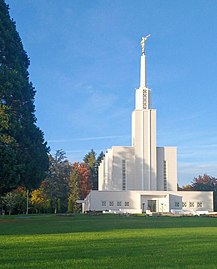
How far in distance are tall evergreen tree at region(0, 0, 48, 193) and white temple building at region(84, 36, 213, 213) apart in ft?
125

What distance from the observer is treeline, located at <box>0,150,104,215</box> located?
218 ft

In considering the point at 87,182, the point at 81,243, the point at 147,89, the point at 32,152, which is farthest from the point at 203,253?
the point at 87,182

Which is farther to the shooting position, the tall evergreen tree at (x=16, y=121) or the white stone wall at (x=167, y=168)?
the white stone wall at (x=167, y=168)

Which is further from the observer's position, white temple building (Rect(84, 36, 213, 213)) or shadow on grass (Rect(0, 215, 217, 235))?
white temple building (Rect(84, 36, 213, 213))

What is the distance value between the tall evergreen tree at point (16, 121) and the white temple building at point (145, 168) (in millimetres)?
38040

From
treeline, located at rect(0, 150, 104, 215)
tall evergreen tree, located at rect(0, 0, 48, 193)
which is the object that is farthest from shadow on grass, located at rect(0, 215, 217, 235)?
treeline, located at rect(0, 150, 104, 215)

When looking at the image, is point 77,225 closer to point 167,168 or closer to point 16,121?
point 16,121

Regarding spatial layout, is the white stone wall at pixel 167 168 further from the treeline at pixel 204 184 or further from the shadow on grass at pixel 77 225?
the shadow on grass at pixel 77 225

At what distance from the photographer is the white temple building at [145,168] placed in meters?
67.3

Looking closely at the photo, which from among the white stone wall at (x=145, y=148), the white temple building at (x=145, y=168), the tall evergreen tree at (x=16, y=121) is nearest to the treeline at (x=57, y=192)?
the white temple building at (x=145, y=168)

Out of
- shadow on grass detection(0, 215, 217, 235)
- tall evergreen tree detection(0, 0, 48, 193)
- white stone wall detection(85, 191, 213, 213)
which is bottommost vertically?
shadow on grass detection(0, 215, 217, 235)

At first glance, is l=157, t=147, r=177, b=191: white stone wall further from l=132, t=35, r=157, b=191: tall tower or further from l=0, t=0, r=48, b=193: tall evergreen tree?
l=0, t=0, r=48, b=193: tall evergreen tree

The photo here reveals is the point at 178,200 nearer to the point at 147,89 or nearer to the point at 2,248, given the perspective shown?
the point at 147,89

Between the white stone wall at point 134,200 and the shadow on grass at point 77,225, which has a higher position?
the white stone wall at point 134,200
